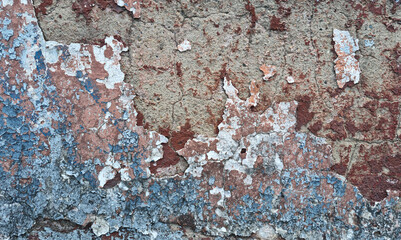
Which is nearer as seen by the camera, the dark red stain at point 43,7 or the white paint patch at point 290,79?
the dark red stain at point 43,7

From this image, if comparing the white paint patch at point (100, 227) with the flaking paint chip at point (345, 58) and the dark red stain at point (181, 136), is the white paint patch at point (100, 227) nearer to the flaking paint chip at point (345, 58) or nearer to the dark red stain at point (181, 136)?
the dark red stain at point (181, 136)

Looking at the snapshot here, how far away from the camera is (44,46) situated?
1.14m

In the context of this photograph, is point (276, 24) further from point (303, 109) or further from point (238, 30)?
point (303, 109)

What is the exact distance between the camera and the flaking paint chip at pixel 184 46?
121 cm

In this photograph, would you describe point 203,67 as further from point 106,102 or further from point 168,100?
point 106,102

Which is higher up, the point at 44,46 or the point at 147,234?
the point at 44,46

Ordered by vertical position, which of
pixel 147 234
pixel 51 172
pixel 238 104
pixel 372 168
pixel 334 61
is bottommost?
pixel 147 234

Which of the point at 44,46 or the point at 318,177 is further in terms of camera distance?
the point at 318,177

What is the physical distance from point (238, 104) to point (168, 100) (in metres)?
0.26

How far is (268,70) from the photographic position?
1237 mm

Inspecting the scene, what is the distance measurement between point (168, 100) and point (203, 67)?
179 mm

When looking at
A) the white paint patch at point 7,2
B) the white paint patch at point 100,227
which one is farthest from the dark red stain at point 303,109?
the white paint patch at point 7,2

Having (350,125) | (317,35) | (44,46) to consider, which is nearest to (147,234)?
(44,46)

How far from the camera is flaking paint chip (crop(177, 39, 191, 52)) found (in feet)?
3.97
